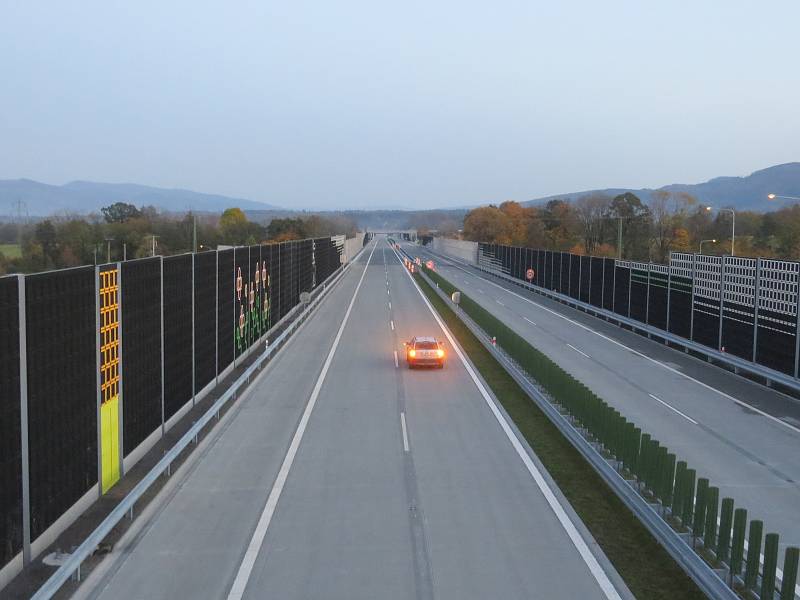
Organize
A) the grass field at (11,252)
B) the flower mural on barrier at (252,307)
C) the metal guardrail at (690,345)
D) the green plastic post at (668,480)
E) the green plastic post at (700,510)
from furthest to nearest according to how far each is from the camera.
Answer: the grass field at (11,252), the flower mural on barrier at (252,307), the metal guardrail at (690,345), the green plastic post at (668,480), the green plastic post at (700,510)

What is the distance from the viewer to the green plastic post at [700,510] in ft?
37.7

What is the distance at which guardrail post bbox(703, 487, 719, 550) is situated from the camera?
11.2 meters

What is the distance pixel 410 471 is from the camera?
16.5 meters

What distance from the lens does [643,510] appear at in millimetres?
13203

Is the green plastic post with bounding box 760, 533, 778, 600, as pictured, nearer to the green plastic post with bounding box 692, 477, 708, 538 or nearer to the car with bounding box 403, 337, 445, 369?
the green plastic post with bounding box 692, 477, 708, 538

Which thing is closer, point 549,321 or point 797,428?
point 797,428

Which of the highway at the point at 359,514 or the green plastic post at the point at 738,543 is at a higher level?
the green plastic post at the point at 738,543

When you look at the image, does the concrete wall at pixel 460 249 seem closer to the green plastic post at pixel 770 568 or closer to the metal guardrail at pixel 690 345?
the metal guardrail at pixel 690 345

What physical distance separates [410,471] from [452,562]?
488 cm

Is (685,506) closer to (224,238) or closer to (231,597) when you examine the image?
(231,597)

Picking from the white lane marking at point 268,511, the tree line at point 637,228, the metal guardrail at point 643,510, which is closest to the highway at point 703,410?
the metal guardrail at point 643,510

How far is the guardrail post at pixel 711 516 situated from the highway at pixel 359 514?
4.53ft

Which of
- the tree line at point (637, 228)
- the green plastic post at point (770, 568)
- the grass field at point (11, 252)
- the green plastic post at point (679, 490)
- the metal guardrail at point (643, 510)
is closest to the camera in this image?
the green plastic post at point (770, 568)

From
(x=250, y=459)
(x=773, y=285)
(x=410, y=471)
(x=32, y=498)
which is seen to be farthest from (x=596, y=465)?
(x=773, y=285)
